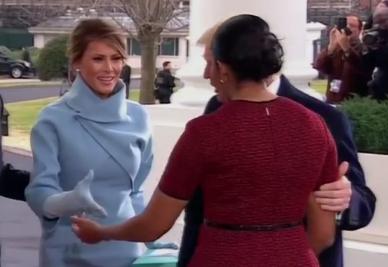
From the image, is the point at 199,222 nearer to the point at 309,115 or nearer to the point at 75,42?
the point at 309,115

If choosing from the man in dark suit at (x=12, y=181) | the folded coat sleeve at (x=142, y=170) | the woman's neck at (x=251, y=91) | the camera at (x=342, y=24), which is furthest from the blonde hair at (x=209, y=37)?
the camera at (x=342, y=24)

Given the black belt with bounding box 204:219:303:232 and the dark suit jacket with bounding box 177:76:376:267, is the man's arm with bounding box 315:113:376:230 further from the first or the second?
the black belt with bounding box 204:219:303:232

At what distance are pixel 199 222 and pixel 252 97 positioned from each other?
1.46 ft

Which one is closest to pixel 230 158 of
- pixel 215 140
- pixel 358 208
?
pixel 215 140

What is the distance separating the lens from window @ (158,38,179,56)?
51.0 metres

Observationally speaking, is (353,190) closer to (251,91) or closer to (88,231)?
(251,91)

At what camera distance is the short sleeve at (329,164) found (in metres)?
3.02

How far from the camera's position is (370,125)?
24.5ft

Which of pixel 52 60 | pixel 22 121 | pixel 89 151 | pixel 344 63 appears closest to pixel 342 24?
pixel 344 63

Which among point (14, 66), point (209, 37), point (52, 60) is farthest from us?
point (14, 66)

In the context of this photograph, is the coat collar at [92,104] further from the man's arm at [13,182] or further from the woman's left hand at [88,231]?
the woman's left hand at [88,231]

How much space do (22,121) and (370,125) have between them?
794 inches

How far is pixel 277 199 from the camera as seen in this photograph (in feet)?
9.58

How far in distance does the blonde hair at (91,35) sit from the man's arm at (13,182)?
20.1 inches
